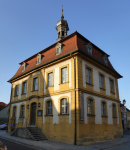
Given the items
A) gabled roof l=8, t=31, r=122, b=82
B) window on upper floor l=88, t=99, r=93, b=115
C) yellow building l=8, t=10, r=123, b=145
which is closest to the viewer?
yellow building l=8, t=10, r=123, b=145

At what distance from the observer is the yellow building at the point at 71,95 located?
1354cm

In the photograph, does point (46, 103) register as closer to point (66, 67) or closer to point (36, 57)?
point (66, 67)

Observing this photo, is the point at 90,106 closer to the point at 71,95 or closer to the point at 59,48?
the point at 71,95

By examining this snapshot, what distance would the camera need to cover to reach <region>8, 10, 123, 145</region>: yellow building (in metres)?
13.5

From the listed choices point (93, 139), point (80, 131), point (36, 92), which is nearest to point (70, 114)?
point (80, 131)

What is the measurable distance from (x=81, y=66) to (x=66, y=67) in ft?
5.30

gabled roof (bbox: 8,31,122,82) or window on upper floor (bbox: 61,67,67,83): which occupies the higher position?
gabled roof (bbox: 8,31,122,82)

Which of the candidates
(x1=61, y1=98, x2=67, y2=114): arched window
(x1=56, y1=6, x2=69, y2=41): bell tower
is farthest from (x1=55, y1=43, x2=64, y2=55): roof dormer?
(x1=56, y1=6, x2=69, y2=41): bell tower

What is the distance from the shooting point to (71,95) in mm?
13859

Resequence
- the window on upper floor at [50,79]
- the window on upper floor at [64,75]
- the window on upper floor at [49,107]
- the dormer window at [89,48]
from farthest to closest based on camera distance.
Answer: the window on upper floor at [50,79], the dormer window at [89,48], the window on upper floor at [49,107], the window on upper floor at [64,75]

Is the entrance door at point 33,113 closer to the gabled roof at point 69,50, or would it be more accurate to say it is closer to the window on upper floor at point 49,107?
the window on upper floor at point 49,107

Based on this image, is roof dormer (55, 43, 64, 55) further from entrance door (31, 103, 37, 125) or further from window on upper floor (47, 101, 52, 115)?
entrance door (31, 103, 37, 125)

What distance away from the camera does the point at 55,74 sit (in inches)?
636

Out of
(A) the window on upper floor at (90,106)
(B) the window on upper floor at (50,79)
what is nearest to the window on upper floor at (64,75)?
(B) the window on upper floor at (50,79)
